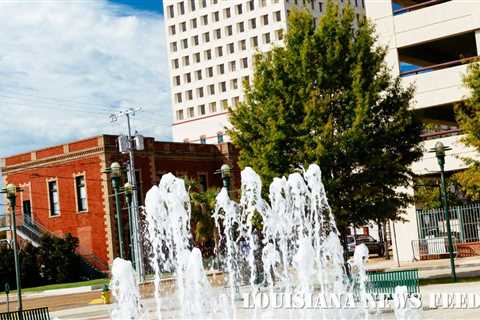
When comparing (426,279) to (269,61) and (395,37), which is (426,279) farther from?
(395,37)

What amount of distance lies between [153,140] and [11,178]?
33.2 feet

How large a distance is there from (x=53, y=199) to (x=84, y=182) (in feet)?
10.5

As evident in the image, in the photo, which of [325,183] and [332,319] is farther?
[325,183]

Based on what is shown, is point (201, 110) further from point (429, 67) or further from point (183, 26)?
point (429, 67)

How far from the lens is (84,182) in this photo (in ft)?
158

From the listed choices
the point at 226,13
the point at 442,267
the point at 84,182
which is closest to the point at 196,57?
the point at 226,13

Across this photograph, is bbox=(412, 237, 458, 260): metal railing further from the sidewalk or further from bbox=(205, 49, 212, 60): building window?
bbox=(205, 49, 212, 60): building window

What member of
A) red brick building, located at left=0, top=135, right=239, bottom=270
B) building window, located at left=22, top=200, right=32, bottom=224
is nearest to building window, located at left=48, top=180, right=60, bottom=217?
red brick building, located at left=0, top=135, right=239, bottom=270

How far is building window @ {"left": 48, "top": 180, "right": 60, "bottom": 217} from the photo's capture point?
49.9 meters

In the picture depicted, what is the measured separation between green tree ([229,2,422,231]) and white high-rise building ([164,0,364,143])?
203 feet

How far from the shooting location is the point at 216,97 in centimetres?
9181

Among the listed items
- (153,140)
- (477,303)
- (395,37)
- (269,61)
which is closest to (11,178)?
(153,140)

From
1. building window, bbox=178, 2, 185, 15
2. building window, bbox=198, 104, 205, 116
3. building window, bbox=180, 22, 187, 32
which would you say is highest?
building window, bbox=178, 2, 185, 15

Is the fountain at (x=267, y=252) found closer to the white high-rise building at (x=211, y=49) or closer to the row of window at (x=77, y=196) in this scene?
the row of window at (x=77, y=196)
